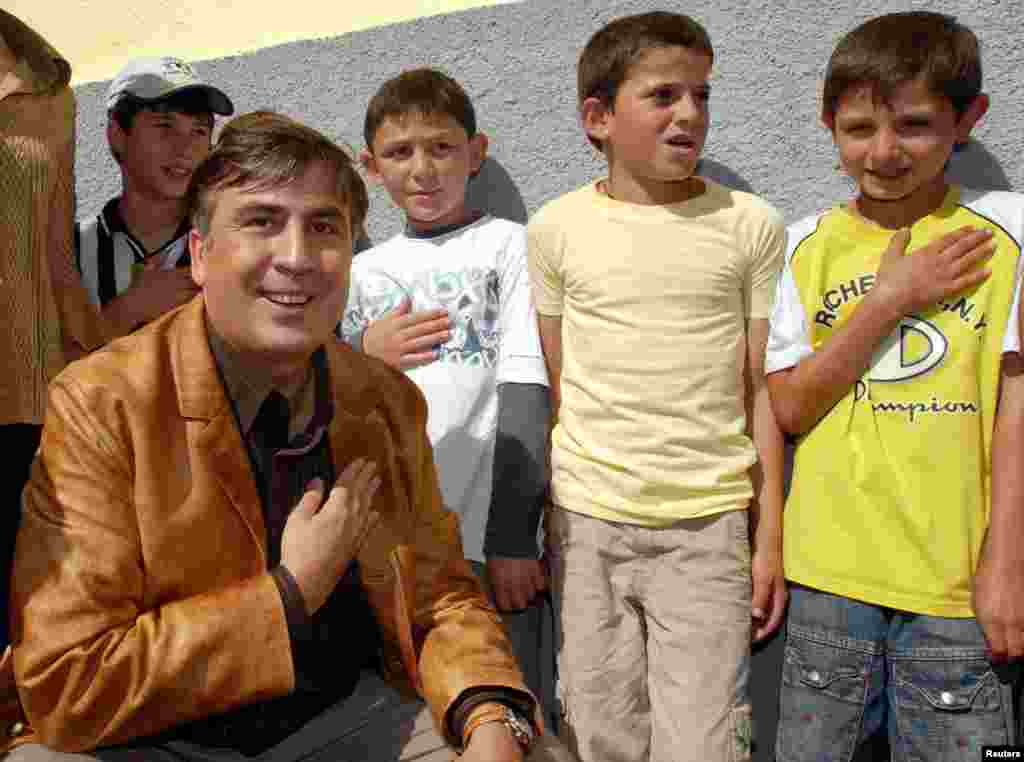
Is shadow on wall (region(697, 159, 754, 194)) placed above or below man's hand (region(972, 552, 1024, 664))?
above

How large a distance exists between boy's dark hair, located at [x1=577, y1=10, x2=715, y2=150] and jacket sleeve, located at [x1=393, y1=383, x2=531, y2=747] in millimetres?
1098

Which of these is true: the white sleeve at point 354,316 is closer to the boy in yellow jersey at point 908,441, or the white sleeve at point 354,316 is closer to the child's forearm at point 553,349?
the child's forearm at point 553,349

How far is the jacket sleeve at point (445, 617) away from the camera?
6.48 ft

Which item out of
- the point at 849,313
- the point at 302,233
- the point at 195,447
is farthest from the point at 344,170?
the point at 849,313

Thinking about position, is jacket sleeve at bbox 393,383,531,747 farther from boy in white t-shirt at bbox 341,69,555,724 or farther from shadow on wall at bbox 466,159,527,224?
shadow on wall at bbox 466,159,527,224

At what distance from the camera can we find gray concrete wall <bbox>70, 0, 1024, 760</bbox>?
2.91m

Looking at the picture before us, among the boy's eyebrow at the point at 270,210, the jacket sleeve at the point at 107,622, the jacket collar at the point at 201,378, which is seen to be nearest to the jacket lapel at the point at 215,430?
the jacket collar at the point at 201,378

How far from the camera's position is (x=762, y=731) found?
3121 millimetres

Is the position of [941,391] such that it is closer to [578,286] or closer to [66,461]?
[578,286]

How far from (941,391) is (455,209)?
1.40 m

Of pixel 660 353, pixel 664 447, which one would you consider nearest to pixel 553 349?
pixel 660 353

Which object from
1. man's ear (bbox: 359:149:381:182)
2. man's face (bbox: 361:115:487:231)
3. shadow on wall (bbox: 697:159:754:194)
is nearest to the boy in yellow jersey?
shadow on wall (bbox: 697:159:754:194)

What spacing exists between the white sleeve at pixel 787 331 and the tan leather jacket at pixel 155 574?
1.02 m

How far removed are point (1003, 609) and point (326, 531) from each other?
4.90 feet
